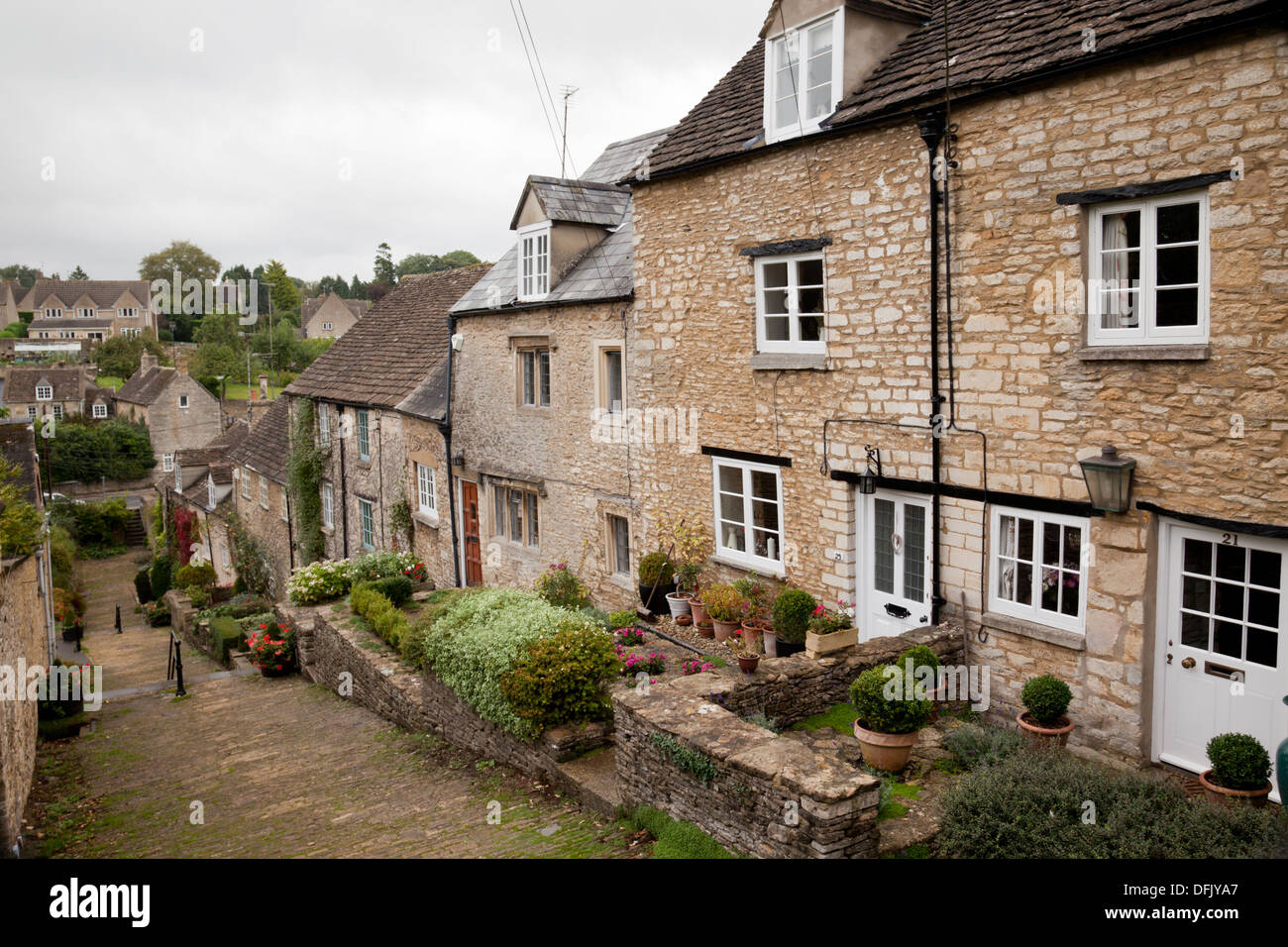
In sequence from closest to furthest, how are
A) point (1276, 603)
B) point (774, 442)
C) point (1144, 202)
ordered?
point (1276, 603), point (1144, 202), point (774, 442)

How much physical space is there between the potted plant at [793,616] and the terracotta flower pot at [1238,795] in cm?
464

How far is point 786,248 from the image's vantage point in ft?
37.2

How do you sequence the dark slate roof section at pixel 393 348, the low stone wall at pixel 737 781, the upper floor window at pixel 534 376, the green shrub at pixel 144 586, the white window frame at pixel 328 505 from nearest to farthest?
the low stone wall at pixel 737 781, the upper floor window at pixel 534 376, the dark slate roof section at pixel 393 348, the white window frame at pixel 328 505, the green shrub at pixel 144 586

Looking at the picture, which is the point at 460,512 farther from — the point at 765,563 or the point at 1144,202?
the point at 1144,202

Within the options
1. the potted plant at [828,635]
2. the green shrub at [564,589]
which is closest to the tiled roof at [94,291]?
the green shrub at [564,589]

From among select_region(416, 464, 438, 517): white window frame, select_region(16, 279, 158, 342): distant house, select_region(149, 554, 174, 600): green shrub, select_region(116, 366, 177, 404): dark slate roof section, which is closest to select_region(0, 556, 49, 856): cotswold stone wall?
select_region(416, 464, 438, 517): white window frame

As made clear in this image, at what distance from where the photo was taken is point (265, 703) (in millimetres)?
16250

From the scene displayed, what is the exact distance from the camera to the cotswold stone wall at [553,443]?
603 inches

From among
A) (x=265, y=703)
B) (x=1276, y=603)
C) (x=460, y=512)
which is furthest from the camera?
(x=460, y=512)

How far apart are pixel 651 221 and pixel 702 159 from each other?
1.55 meters

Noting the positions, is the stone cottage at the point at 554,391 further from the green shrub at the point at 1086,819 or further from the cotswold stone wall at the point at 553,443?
the green shrub at the point at 1086,819

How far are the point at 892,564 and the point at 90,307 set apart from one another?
11132cm

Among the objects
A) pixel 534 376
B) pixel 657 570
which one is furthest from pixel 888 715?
pixel 534 376

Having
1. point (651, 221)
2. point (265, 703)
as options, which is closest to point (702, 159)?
point (651, 221)
